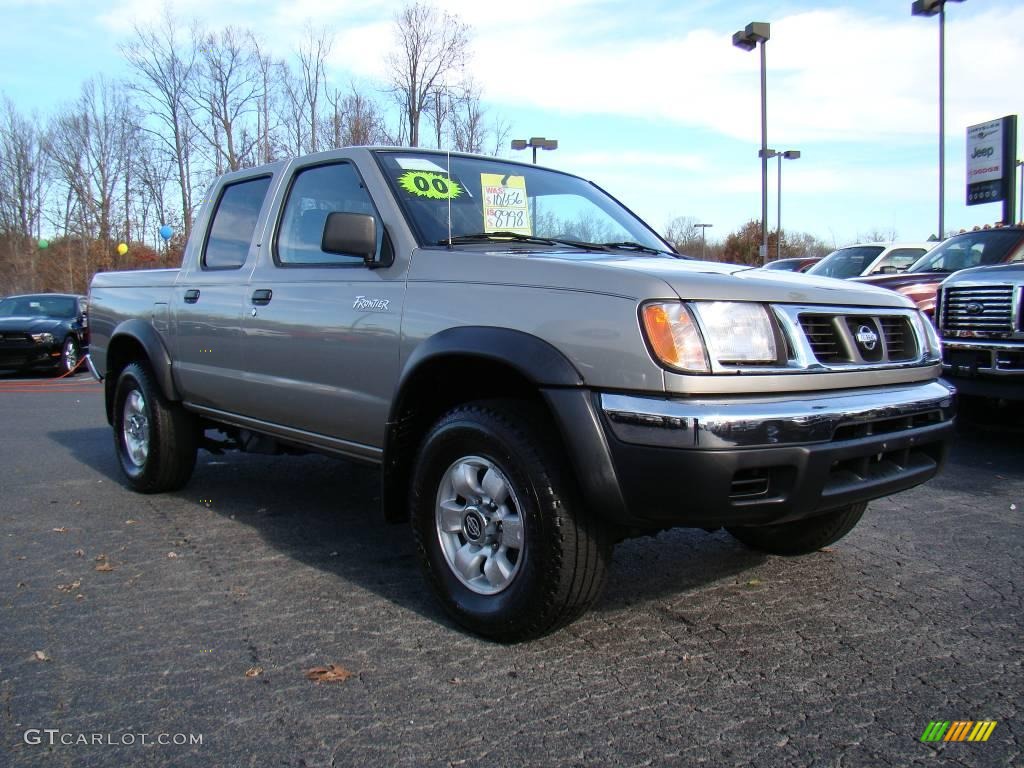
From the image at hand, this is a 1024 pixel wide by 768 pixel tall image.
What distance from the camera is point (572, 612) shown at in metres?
2.97

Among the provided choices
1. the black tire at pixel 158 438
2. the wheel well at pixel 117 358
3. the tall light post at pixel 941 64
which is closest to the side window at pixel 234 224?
the black tire at pixel 158 438

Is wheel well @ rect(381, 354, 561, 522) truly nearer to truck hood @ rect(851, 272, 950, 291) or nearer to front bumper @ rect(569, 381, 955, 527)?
front bumper @ rect(569, 381, 955, 527)

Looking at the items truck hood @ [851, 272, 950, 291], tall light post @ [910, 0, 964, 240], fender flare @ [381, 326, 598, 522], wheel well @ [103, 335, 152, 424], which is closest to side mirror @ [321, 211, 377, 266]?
fender flare @ [381, 326, 598, 522]

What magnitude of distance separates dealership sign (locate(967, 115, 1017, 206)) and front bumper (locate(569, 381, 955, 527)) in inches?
605

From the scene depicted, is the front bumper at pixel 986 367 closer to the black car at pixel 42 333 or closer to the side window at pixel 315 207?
the side window at pixel 315 207

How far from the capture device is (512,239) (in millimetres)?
3766

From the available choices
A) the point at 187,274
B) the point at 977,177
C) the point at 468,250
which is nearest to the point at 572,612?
the point at 468,250

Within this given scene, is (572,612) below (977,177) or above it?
below

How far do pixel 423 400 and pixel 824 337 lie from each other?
1.54m

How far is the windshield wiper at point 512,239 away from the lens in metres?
3.62

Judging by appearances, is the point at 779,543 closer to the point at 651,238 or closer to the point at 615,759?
the point at 651,238

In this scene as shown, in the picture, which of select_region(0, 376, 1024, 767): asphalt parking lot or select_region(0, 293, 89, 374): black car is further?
select_region(0, 293, 89, 374): black car

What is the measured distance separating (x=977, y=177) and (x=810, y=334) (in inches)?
710

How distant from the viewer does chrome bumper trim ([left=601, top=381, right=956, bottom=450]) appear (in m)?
2.57
